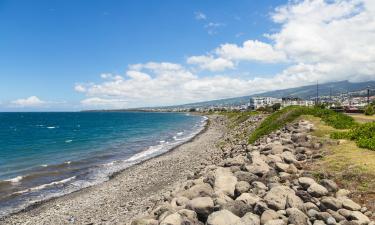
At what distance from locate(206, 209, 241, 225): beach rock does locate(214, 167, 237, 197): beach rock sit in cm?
291

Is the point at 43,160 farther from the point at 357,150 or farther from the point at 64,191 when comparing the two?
the point at 357,150

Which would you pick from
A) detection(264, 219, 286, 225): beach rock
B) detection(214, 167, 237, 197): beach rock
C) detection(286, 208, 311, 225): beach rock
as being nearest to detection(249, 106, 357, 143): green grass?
detection(214, 167, 237, 197): beach rock

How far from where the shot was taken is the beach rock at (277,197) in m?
11.9

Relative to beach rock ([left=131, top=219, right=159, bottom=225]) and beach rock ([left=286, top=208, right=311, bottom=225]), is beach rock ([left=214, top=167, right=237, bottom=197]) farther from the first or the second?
beach rock ([left=286, top=208, right=311, bottom=225])

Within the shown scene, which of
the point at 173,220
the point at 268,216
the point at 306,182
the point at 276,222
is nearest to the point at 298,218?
the point at 276,222

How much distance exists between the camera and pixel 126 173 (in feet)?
117

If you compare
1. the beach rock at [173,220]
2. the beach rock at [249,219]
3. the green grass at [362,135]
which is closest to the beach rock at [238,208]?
the beach rock at [249,219]

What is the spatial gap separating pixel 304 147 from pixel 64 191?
18808mm

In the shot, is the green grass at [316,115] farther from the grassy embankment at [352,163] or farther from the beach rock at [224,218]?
the beach rock at [224,218]

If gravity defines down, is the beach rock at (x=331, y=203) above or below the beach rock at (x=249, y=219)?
above

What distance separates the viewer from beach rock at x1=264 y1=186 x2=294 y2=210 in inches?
467

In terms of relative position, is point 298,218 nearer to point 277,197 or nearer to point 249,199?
point 277,197

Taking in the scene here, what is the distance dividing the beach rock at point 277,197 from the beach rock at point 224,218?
1.57 meters

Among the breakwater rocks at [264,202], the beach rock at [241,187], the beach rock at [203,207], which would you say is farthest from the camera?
the beach rock at [241,187]
